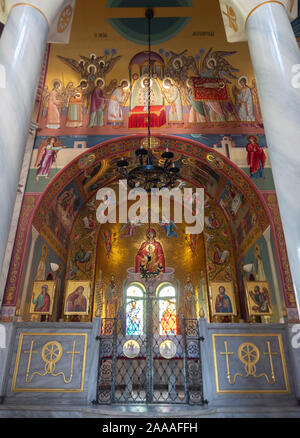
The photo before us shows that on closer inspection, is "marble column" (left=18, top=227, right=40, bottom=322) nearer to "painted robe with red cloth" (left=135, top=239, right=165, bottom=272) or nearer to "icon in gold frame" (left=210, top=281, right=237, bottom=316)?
"icon in gold frame" (left=210, top=281, right=237, bottom=316)

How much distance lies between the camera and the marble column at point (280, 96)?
2681 mm

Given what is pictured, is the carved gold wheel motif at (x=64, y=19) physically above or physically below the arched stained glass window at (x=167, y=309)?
above

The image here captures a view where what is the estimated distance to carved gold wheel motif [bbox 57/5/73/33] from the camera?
3811 millimetres

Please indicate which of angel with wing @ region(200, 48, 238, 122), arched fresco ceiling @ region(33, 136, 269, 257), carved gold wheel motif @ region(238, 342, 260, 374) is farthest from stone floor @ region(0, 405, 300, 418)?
angel with wing @ region(200, 48, 238, 122)

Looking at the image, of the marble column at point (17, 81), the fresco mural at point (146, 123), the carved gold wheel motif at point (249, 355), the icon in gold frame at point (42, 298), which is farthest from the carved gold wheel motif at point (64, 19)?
the carved gold wheel motif at point (249, 355)

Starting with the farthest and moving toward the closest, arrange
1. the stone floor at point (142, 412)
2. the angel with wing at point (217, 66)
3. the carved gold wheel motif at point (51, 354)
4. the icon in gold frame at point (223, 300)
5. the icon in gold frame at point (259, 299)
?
the angel with wing at point (217, 66) → the icon in gold frame at point (223, 300) → the icon in gold frame at point (259, 299) → the carved gold wheel motif at point (51, 354) → the stone floor at point (142, 412)

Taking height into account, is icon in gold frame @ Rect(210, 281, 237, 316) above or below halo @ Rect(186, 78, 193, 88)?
below

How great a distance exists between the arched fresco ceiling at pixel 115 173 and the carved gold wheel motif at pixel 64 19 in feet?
14.0

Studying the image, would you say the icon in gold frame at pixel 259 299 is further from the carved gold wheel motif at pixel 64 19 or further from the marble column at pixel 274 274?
the carved gold wheel motif at pixel 64 19

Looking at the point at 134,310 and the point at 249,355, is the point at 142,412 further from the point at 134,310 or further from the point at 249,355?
the point at 134,310

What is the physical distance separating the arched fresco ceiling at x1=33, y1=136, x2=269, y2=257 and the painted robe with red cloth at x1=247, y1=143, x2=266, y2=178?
27 centimetres

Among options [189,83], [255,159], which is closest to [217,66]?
[189,83]

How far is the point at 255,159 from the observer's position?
7883 mm

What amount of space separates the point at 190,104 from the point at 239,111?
131cm
